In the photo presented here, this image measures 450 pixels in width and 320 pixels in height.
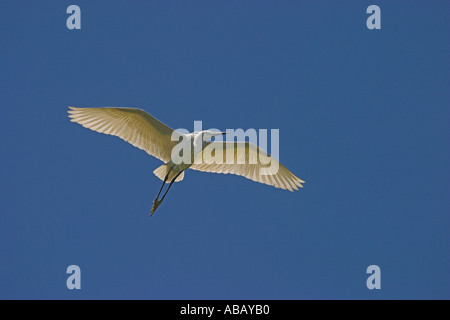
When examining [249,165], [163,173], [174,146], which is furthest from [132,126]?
[249,165]

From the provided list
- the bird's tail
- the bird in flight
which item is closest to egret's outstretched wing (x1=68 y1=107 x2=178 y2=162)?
the bird in flight

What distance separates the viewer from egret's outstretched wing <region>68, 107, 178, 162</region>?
11.2 meters

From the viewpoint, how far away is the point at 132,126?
11531 mm

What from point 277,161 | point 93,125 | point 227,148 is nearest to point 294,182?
point 277,161

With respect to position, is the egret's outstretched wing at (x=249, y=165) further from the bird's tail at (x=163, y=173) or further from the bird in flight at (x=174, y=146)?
the bird's tail at (x=163, y=173)

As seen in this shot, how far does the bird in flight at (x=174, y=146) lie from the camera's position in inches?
443

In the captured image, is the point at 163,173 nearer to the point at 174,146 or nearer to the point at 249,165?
the point at 174,146

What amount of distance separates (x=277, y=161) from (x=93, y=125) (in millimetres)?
3934

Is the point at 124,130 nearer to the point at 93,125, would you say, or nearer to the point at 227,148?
the point at 93,125

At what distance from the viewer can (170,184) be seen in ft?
37.7

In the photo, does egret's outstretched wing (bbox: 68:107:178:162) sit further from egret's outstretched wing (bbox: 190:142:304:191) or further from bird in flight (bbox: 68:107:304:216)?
egret's outstretched wing (bbox: 190:142:304:191)

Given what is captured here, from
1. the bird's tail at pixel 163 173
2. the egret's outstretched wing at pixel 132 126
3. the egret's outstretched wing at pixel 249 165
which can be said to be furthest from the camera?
the egret's outstretched wing at pixel 249 165

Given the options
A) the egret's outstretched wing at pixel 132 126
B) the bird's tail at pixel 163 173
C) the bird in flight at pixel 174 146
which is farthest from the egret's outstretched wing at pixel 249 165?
the egret's outstretched wing at pixel 132 126

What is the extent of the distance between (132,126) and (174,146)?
94 cm
